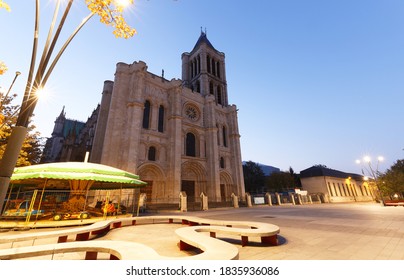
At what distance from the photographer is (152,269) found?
2525mm

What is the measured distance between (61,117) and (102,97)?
121ft

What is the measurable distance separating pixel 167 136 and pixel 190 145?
4340 mm

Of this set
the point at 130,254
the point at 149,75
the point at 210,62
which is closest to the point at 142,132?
the point at 149,75

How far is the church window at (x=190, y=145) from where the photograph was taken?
26.8 metres

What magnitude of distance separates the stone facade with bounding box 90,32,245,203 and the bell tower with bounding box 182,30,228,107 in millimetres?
325

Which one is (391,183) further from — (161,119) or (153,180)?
(161,119)

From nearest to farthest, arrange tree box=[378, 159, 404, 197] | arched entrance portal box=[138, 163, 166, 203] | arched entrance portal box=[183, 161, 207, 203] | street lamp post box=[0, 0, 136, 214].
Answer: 1. street lamp post box=[0, 0, 136, 214]
2. arched entrance portal box=[138, 163, 166, 203]
3. tree box=[378, 159, 404, 197]
4. arched entrance portal box=[183, 161, 207, 203]

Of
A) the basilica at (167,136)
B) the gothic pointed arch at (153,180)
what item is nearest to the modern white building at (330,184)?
the basilica at (167,136)

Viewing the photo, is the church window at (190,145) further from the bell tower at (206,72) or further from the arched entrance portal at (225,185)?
the bell tower at (206,72)

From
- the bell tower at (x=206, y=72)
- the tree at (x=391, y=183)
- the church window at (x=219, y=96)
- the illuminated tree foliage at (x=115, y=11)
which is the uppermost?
the bell tower at (x=206, y=72)

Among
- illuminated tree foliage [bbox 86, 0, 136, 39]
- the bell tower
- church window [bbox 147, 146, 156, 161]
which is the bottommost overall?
illuminated tree foliage [bbox 86, 0, 136, 39]

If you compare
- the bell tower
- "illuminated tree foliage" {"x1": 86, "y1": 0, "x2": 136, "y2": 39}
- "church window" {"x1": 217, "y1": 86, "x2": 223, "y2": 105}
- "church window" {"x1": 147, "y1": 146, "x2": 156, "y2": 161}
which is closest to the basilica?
"church window" {"x1": 147, "y1": 146, "x2": 156, "y2": 161}

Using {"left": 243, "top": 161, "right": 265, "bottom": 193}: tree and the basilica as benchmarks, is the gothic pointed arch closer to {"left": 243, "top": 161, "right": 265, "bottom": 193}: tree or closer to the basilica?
the basilica

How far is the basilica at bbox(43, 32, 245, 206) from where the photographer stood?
813 inches
